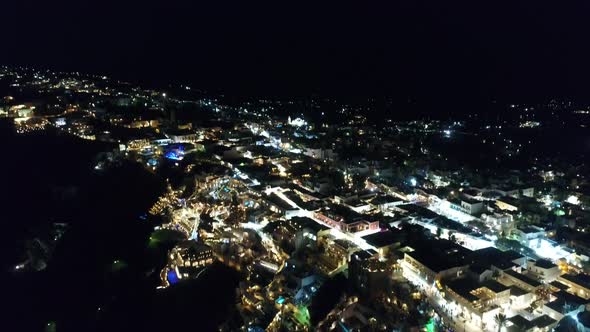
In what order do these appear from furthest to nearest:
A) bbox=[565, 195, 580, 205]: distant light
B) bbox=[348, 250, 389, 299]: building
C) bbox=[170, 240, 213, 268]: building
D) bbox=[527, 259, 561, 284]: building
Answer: bbox=[565, 195, 580, 205]: distant light
bbox=[170, 240, 213, 268]: building
bbox=[527, 259, 561, 284]: building
bbox=[348, 250, 389, 299]: building

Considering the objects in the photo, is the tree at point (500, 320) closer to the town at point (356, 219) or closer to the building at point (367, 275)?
the town at point (356, 219)

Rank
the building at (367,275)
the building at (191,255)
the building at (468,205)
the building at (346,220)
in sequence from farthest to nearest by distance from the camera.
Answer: the building at (468,205) → the building at (346,220) → the building at (191,255) → the building at (367,275)

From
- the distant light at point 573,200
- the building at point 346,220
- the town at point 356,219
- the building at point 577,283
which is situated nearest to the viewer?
the town at point 356,219

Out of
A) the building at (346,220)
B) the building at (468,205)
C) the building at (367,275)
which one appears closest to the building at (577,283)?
the building at (468,205)

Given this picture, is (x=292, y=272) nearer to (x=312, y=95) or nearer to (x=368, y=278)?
(x=368, y=278)

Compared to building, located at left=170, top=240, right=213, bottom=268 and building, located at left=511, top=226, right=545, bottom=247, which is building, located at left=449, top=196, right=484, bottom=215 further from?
building, located at left=170, top=240, right=213, bottom=268

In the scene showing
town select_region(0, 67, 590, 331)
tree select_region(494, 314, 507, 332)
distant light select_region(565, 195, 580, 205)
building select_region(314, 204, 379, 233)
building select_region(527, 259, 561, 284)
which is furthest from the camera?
distant light select_region(565, 195, 580, 205)

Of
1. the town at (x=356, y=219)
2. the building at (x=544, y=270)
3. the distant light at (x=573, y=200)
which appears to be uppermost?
→ the distant light at (x=573, y=200)

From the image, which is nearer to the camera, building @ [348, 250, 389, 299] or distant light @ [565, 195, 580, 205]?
building @ [348, 250, 389, 299]

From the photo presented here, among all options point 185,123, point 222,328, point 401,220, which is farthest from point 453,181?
point 185,123

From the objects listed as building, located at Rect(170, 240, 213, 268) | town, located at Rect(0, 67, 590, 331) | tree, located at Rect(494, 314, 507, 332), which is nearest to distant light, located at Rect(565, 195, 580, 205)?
town, located at Rect(0, 67, 590, 331)

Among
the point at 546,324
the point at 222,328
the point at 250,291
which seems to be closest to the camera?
the point at 546,324
